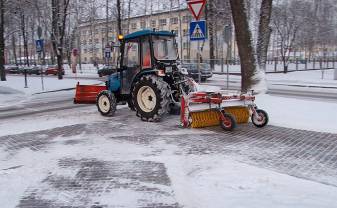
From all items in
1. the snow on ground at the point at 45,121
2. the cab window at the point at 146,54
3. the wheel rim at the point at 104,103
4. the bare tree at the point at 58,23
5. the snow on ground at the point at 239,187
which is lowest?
the snow on ground at the point at 239,187

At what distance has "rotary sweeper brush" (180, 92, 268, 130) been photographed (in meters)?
8.53

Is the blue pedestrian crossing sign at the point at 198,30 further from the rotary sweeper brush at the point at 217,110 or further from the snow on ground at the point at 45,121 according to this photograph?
the snow on ground at the point at 45,121

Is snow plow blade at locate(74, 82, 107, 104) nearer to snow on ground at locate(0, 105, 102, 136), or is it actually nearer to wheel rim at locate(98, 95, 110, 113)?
snow on ground at locate(0, 105, 102, 136)

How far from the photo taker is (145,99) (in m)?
10.1

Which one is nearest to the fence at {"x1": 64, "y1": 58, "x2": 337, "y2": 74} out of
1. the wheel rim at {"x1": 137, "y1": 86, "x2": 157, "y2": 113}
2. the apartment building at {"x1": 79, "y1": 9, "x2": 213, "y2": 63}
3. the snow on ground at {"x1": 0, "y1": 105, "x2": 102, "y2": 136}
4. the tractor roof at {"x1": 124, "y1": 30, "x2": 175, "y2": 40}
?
the apartment building at {"x1": 79, "y1": 9, "x2": 213, "y2": 63}

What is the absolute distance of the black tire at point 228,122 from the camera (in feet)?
27.7

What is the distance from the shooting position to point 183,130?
28.8ft

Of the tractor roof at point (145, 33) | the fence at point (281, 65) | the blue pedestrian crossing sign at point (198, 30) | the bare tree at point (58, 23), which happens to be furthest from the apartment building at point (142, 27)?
the tractor roof at point (145, 33)

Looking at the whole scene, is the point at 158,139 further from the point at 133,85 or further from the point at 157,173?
the point at 133,85

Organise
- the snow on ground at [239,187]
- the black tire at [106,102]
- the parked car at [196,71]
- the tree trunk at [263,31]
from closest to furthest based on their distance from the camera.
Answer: the snow on ground at [239,187] < the black tire at [106,102] < the tree trunk at [263,31] < the parked car at [196,71]

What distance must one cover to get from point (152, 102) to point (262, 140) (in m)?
3.40

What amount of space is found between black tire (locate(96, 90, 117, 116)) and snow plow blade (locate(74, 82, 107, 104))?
0.87m

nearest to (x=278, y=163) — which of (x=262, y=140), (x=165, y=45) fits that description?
(x=262, y=140)

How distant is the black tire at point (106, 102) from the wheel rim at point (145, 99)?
1185 millimetres
